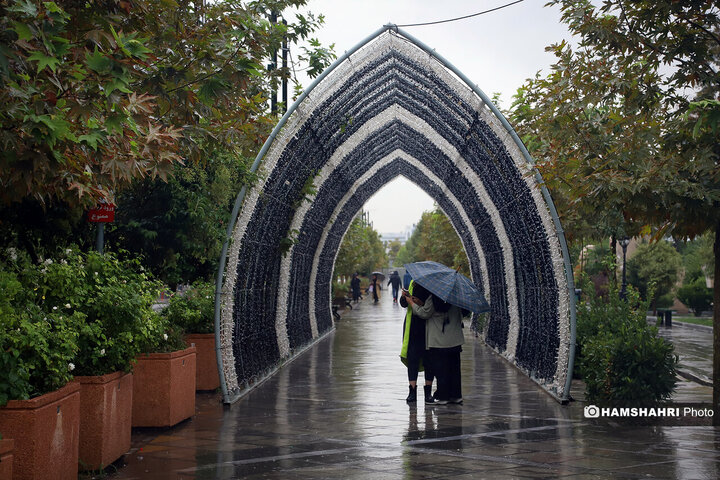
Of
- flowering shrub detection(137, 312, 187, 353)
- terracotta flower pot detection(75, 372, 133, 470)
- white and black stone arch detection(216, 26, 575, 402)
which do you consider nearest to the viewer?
terracotta flower pot detection(75, 372, 133, 470)

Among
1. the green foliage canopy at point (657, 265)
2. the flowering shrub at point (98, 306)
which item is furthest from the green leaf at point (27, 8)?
the green foliage canopy at point (657, 265)

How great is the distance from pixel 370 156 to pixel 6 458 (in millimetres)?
16388

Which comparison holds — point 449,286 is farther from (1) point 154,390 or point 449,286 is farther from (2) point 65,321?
(2) point 65,321

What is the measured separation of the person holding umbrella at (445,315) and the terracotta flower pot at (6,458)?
6.62 metres

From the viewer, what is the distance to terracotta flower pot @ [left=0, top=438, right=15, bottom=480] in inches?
211

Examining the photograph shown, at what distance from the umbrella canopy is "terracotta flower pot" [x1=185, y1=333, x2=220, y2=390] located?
3309mm

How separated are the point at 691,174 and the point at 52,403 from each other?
6.87m

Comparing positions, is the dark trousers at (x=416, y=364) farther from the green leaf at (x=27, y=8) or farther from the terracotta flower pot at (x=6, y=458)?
the green leaf at (x=27, y=8)

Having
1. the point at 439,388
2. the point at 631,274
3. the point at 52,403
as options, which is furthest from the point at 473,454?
the point at 631,274

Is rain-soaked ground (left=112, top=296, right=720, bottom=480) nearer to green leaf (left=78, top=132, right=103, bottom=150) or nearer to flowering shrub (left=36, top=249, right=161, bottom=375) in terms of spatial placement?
flowering shrub (left=36, top=249, right=161, bottom=375)

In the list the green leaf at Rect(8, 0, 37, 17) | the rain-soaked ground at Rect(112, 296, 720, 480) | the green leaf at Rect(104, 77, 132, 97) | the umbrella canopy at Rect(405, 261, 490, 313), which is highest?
the green leaf at Rect(8, 0, 37, 17)

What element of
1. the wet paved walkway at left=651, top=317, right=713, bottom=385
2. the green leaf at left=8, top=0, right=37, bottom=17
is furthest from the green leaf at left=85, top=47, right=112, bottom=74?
the wet paved walkway at left=651, top=317, right=713, bottom=385

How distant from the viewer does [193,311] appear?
41.3 ft

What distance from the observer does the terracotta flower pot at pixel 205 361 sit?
12.6m
